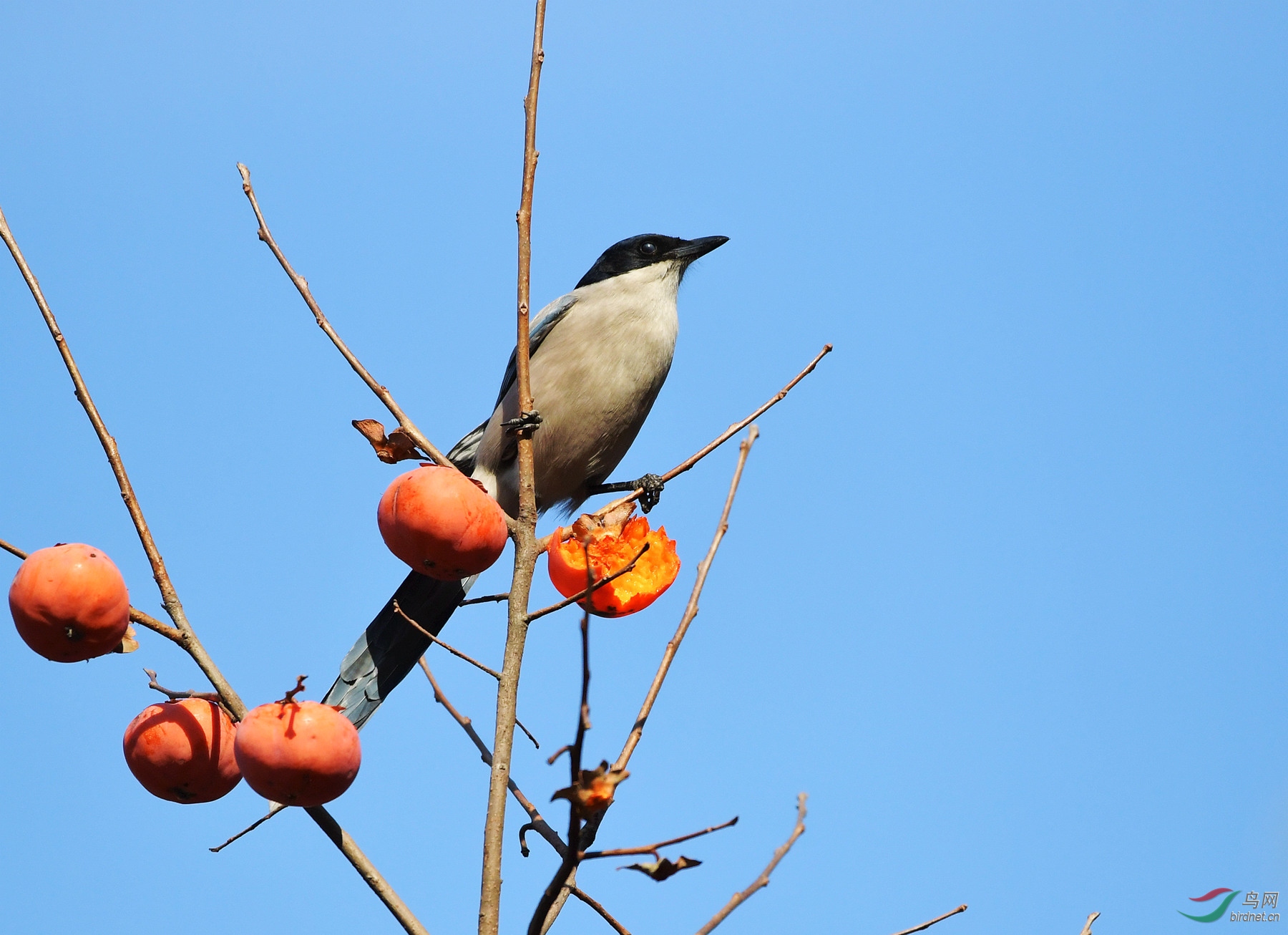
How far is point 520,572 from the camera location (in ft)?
6.95

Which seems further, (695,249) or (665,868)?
(695,249)

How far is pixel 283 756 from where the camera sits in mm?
1875

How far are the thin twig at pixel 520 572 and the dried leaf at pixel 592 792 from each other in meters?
0.09

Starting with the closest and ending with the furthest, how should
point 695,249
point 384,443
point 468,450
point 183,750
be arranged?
point 183,750 → point 384,443 → point 468,450 → point 695,249

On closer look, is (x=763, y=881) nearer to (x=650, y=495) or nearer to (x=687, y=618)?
(x=687, y=618)

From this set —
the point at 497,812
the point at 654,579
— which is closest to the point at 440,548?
the point at 654,579

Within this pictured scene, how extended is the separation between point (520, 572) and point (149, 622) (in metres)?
0.67

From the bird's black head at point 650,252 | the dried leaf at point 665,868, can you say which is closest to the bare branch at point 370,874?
the dried leaf at point 665,868

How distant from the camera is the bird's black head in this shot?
5.18 m

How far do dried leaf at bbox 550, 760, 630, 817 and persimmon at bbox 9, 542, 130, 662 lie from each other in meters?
0.94

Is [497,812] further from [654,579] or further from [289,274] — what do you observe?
[289,274]

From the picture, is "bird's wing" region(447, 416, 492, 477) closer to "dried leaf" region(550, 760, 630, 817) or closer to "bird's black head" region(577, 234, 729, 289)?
"bird's black head" region(577, 234, 729, 289)

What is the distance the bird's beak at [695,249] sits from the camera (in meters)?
5.17

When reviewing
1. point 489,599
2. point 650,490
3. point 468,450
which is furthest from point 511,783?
point 468,450
